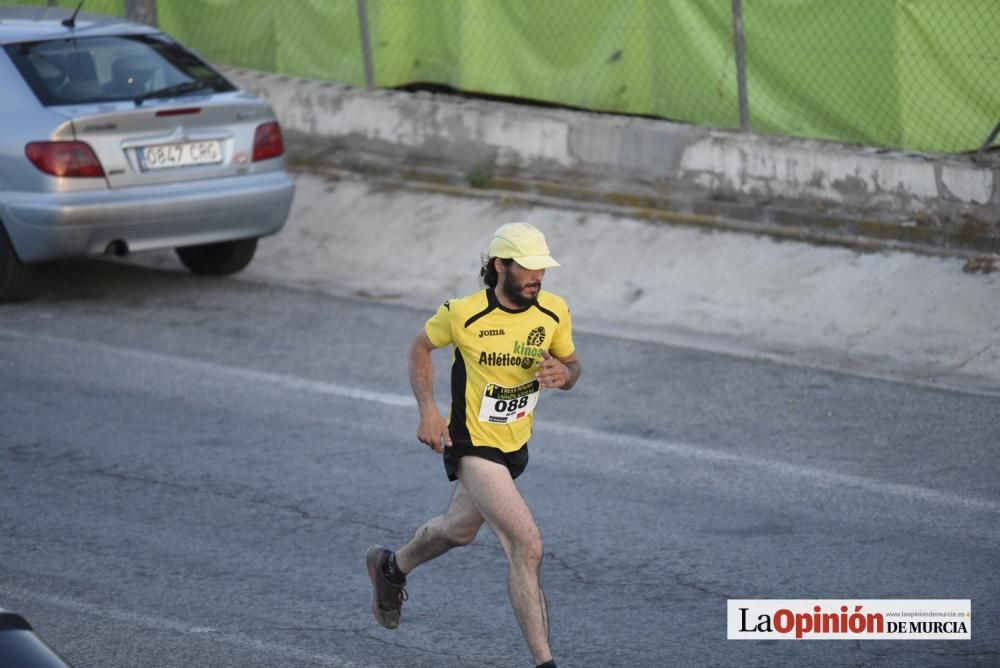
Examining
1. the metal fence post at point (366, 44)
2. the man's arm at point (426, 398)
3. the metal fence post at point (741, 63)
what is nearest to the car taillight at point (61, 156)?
the metal fence post at point (366, 44)

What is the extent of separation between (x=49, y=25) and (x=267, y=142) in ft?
5.57

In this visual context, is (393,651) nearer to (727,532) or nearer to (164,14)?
(727,532)

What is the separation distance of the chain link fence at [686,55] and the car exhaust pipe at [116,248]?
4.07 meters

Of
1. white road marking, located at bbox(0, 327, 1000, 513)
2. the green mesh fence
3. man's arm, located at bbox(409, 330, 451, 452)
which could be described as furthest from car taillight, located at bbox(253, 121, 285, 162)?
man's arm, located at bbox(409, 330, 451, 452)

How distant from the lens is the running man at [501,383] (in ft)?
18.2

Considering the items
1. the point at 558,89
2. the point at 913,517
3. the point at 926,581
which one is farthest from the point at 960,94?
the point at 926,581

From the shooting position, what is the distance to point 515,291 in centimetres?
564

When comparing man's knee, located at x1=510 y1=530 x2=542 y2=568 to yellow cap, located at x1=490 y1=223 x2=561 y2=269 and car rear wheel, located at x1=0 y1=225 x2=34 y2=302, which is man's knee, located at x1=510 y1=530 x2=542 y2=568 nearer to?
yellow cap, located at x1=490 y1=223 x2=561 y2=269

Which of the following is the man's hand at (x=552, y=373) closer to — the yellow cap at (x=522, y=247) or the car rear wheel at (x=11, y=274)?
the yellow cap at (x=522, y=247)

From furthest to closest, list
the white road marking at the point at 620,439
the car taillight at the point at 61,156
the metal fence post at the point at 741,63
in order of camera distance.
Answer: the metal fence post at the point at 741,63, the car taillight at the point at 61,156, the white road marking at the point at 620,439

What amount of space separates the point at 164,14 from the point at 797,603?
1127cm

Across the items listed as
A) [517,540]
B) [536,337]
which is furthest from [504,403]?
[517,540]

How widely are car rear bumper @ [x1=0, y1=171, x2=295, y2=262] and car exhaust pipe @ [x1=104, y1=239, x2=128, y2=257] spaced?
1cm

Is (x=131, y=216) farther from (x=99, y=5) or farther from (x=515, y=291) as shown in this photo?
(x=99, y=5)
